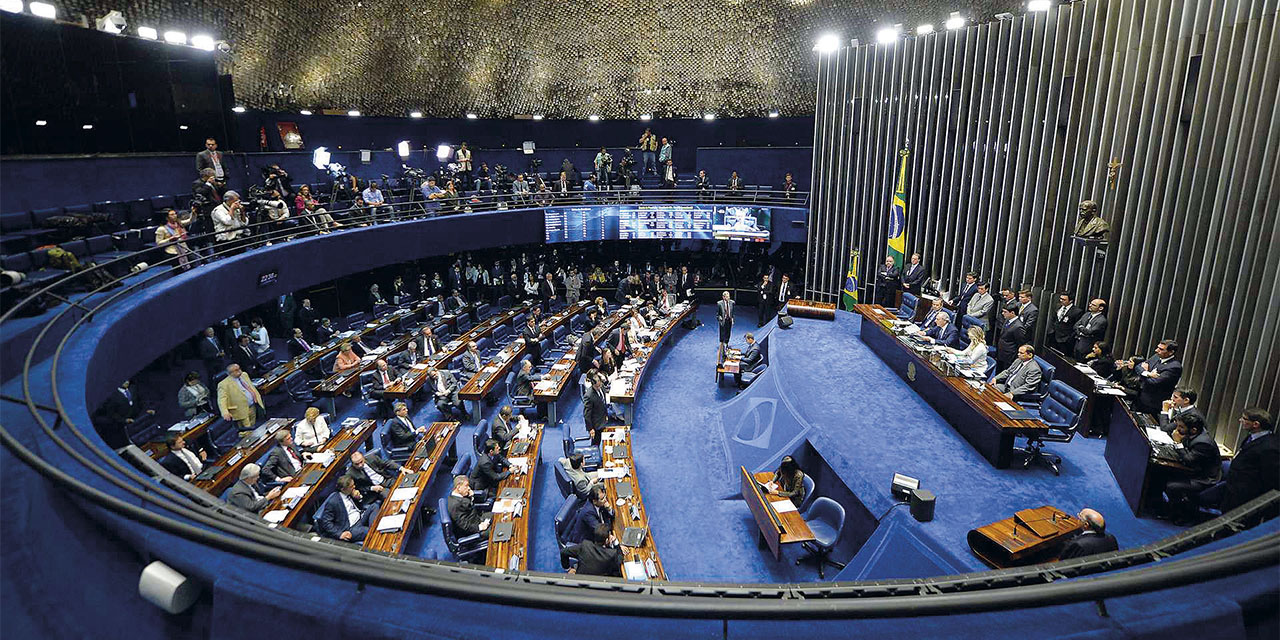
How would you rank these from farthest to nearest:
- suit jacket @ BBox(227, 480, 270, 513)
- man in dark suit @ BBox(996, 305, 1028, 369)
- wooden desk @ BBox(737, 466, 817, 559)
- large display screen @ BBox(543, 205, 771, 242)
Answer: large display screen @ BBox(543, 205, 771, 242), man in dark suit @ BBox(996, 305, 1028, 369), wooden desk @ BBox(737, 466, 817, 559), suit jacket @ BBox(227, 480, 270, 513)

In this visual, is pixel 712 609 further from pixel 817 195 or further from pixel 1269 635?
pixel 817 195

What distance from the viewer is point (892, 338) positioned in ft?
34.1

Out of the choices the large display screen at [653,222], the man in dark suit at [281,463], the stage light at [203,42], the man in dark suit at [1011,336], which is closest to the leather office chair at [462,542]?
the man in dark suit at [281,463]

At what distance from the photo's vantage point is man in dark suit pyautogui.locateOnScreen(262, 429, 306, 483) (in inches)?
306

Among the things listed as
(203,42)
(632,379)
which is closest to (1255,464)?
(632,379)

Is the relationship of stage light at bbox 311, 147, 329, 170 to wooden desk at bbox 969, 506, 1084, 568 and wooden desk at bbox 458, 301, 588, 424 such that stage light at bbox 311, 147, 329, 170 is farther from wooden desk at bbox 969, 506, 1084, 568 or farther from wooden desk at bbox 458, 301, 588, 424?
wooden desk at bbox 969, 506, 1084, 568

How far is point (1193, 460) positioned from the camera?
5.73 meters

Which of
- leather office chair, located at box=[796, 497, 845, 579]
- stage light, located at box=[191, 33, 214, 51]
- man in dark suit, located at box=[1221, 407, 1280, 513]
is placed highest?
→ stage light, located at box=[191, 33, 214, 51]

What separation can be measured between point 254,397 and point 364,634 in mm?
8975

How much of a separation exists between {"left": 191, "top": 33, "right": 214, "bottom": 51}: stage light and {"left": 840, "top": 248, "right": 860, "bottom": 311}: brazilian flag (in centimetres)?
1598

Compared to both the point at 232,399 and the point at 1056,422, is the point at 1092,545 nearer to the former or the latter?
the point at 1056,422

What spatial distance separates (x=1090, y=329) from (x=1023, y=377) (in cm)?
132

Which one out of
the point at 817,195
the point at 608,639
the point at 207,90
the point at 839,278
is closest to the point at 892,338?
the point at 839,278

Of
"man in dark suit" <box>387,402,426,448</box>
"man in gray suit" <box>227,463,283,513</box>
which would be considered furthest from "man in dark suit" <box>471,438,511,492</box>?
"man in gray suit" <box>227,463,283,513</box>
